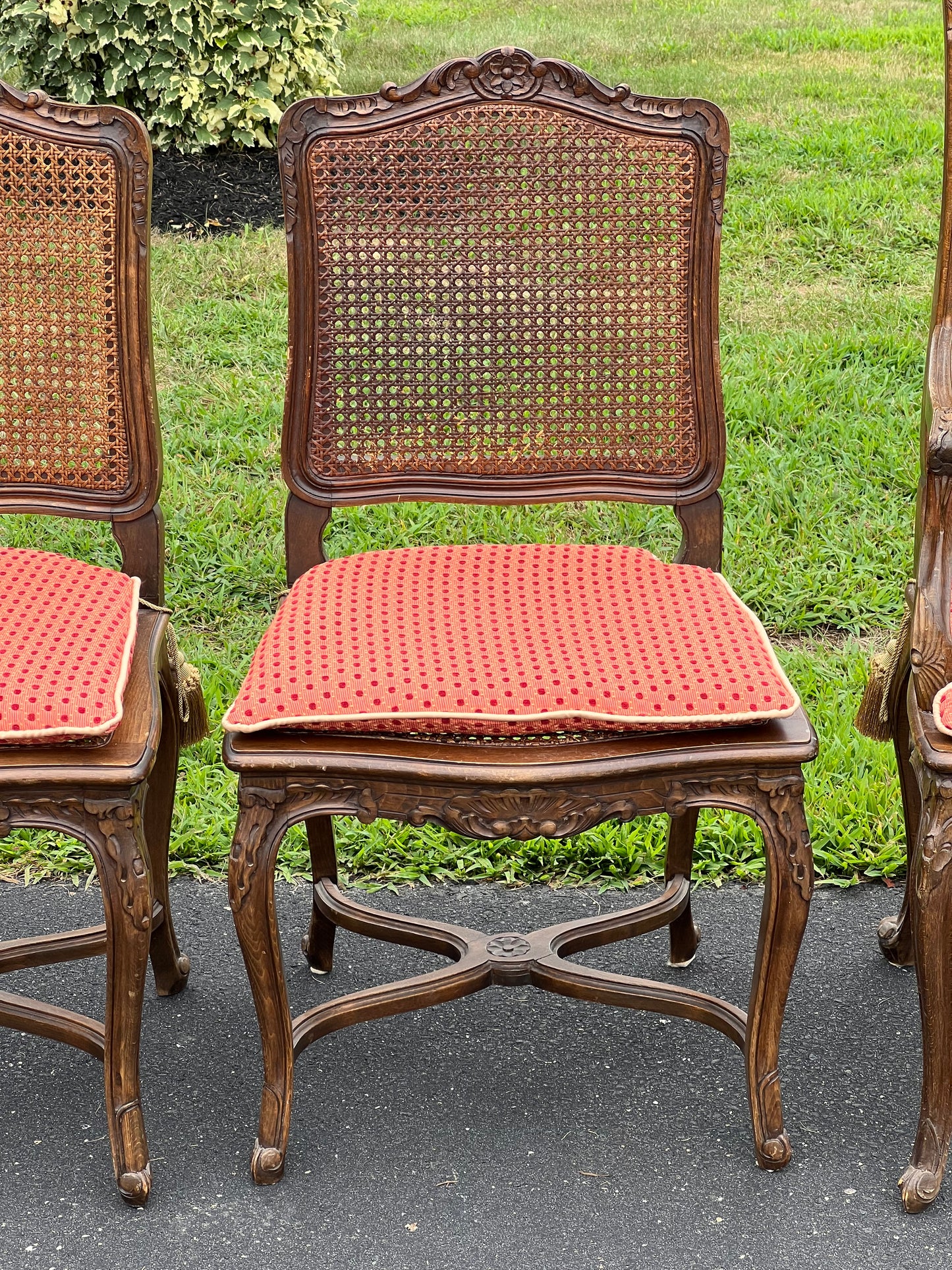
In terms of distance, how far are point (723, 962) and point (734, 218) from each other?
399cm

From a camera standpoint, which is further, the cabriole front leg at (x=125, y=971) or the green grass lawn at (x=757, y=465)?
the green grass lawn at (x=757, y=465)

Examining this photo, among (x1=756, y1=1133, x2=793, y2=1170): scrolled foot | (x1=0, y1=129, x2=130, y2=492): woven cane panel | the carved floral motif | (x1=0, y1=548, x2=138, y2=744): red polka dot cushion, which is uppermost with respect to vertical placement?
(x1=0, y1=129, x2=130, y2=492): woven cane panel

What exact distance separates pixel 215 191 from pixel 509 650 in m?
4.71

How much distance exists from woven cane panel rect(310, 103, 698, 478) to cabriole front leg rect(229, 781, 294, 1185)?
2.27 ft

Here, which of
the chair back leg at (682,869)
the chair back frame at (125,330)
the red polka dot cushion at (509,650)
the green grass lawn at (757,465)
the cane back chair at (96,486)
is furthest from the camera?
the green grass lawn at (757,465)

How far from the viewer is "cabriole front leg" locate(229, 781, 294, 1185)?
6.50ft

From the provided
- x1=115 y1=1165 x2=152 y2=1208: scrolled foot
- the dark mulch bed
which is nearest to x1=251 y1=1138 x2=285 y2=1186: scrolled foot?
x1=115 y1=1165 x2=152 y2=1208: scrolled foot

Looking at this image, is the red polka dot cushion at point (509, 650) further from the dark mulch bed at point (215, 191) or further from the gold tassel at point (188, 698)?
the dark mulch bed at point (215, 191)

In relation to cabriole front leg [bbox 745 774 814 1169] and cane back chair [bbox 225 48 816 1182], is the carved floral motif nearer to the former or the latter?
cane back chair [bbox 225 48 816 1182]

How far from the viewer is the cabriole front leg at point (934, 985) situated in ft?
6.45

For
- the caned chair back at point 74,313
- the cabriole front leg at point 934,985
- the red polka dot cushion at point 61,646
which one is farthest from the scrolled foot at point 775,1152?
the caned chair back at point 74,313

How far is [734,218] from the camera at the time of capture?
593cm

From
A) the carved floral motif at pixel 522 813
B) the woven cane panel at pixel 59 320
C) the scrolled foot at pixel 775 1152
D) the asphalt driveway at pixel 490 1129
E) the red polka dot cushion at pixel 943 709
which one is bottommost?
the asphalt driveway at pixel 490 1129

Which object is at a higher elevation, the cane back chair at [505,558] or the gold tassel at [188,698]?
the cane back chair at [505,558]
